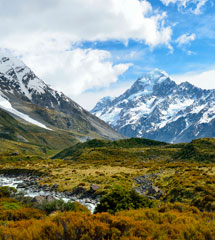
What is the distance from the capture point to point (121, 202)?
1856 centimetres

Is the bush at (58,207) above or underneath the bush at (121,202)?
underneath

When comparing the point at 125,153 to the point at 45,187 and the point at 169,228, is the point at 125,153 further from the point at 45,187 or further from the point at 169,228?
the point at 169,228

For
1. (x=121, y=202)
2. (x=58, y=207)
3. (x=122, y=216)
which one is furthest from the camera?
(x=58, y=207)

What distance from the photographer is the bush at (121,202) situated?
59.2ft

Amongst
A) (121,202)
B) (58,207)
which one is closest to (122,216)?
(121,202)

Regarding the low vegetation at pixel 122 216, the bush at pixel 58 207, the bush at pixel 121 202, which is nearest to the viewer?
the low vegetation at pixel 122 216

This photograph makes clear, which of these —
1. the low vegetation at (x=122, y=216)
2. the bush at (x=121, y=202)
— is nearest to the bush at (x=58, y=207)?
the low vegetation at (x=122, y=216)

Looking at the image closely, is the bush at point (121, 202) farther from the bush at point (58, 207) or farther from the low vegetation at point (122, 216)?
the bush at point (58, 207)

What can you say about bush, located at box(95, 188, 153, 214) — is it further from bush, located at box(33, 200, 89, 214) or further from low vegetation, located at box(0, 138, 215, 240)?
bush, located at box(33, 200, 89, 214)

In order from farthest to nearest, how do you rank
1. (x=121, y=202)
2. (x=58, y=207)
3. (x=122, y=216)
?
(x=58, y=207) < (x=121, y=202) < (x=122, y=216)

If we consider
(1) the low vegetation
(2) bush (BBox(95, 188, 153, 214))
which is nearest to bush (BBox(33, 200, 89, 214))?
(1) the low vegetation

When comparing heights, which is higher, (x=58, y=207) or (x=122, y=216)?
(x=122, y=216)

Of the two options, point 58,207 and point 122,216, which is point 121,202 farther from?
point 122,216

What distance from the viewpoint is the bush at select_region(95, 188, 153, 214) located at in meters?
18.0
